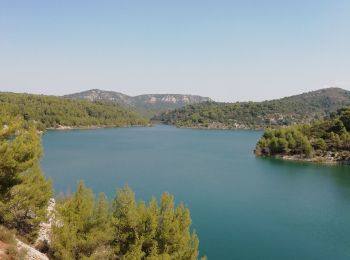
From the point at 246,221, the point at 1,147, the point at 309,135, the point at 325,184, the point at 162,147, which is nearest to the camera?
the point at 1,147

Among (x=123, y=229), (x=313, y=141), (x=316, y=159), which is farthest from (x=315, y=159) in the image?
(x=123, y=229)

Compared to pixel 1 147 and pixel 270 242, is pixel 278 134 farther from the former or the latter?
pixel 1 147

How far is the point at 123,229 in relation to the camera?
25.1 meters

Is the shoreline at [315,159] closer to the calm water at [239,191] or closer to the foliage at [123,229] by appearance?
the calm water at [239,191]

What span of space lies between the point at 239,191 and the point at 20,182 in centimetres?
4714

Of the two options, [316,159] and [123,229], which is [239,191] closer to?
[316,159]

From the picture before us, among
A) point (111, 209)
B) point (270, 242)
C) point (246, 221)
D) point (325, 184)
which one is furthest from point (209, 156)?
point (111, 209)

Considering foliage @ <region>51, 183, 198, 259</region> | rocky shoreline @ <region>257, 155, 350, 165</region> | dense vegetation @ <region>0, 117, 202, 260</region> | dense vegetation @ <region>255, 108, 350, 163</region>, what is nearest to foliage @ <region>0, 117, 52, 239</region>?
dense vegetation @ <region>0, 117, 202, 260</region>

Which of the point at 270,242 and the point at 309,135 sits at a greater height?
the point at 309,135

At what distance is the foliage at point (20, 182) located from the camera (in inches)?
880

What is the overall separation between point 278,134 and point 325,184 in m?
37.9

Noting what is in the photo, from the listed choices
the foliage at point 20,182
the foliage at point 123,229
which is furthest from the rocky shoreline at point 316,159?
the foliage at point 20,182

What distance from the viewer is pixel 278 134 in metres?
109

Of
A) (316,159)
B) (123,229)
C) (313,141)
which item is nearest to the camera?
(123,229)
